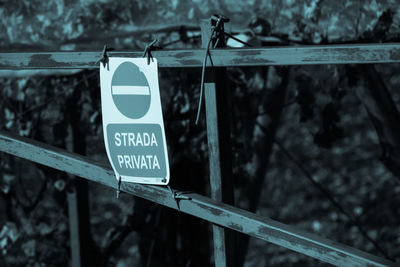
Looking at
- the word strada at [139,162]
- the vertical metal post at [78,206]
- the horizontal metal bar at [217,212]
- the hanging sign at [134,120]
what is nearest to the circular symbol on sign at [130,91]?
the hanging sign at [134,120]

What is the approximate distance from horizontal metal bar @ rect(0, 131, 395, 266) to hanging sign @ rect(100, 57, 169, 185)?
73mm

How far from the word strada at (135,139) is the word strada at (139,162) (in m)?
0.04

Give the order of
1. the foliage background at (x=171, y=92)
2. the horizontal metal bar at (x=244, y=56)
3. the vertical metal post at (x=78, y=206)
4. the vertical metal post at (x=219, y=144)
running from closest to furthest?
the horizontal metal bar at (x=244, y=56) → the vertical metal post at (x=219, y=144) → the foliage background at (x=171, y=92) → the vertical metal post at (x=78, y=206)

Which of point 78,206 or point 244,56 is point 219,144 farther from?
point 78,206

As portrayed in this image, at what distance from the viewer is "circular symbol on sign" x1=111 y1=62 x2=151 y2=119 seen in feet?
6.60

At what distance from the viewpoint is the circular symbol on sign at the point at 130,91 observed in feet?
6.60

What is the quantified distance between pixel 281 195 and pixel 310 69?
357cm

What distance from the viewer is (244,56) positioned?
1.91m

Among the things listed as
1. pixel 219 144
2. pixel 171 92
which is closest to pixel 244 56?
pixel 219 144

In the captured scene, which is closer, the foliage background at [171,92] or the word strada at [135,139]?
the word strada at [135,139]

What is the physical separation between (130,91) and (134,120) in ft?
0.32

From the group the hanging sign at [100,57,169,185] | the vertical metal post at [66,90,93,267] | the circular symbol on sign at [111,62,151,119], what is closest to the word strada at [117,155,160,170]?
the hanging sign at [100,57,169,185]

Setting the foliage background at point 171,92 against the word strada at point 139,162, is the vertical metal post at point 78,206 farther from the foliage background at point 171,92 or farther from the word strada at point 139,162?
the word strada at point 139,162

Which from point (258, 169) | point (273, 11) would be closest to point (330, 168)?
point (258, 169)
